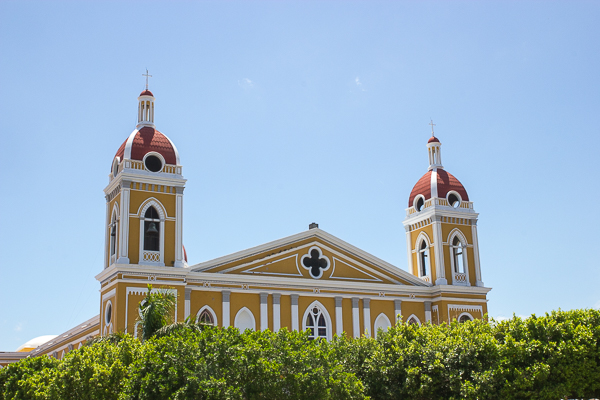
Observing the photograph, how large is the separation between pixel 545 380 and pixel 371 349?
238 inches

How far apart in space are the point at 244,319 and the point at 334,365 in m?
13.2

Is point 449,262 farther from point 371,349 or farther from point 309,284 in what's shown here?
point 371,349

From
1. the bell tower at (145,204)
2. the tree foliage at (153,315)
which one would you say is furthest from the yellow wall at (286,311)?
the tree foliage at (153,315)

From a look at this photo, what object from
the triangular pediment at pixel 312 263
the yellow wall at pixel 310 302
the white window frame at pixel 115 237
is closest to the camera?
the white window frame at pixel 115 237

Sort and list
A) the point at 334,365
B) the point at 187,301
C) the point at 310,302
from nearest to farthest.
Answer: the point at 334,365, the point at 187,301, the point at 310,302

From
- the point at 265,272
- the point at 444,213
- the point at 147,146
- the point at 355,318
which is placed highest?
the point at 147,146

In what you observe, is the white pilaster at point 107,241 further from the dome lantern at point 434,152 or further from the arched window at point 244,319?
the dome lantern at point 434,152

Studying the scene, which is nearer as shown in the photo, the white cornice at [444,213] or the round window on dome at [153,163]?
the round window on dome at [153,163]

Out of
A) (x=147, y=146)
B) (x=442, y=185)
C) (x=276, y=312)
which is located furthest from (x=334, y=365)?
(x=442, y=185)

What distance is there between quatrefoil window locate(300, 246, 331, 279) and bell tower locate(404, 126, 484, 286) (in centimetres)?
701

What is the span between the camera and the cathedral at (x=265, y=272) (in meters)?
32.8

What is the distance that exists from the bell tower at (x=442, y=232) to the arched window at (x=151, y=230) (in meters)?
15.9

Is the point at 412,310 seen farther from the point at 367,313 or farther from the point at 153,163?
the point at 153,163

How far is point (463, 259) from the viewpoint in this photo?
40750 mm
